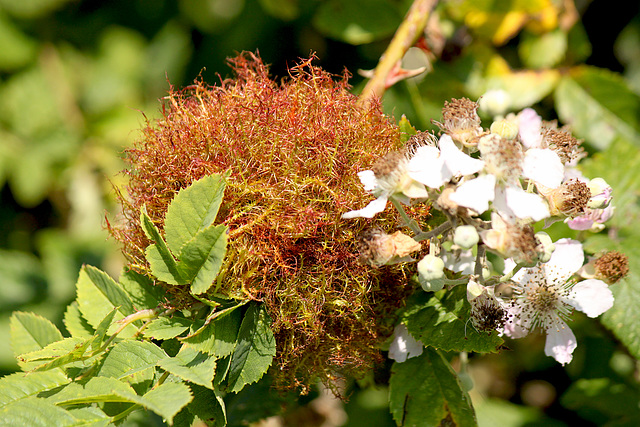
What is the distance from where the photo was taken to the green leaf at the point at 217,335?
4.46 feet

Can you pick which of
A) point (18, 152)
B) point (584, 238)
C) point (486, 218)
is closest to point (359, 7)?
point (486, 218)

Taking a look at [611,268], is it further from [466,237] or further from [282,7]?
[282,7]

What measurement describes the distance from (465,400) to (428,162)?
0.78 metres

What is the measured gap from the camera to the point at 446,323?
1478mm

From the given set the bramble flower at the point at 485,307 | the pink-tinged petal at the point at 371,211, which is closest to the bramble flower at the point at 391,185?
the pink-tinged petal at the point at 371,211

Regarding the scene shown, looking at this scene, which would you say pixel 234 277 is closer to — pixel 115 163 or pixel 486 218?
pixel 486 218

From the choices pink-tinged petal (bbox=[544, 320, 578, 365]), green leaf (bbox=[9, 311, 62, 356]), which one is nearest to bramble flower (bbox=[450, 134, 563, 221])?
pink-tinged petal (bbox=[544, 320, 578, 365])

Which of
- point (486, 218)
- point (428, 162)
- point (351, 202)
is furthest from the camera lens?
point (486, 218)

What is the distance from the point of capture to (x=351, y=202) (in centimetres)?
146

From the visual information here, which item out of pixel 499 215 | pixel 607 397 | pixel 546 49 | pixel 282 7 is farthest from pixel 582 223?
pixel 282 7

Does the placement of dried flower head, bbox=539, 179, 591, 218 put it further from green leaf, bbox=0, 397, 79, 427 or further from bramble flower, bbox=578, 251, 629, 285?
green leaf, bbox=0, 397, 79, 427

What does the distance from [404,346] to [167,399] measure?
702mm

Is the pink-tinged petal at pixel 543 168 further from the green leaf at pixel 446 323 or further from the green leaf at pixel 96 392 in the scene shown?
the green leaf at pixel 96 392

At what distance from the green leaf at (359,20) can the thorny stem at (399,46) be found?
0.36 metres
